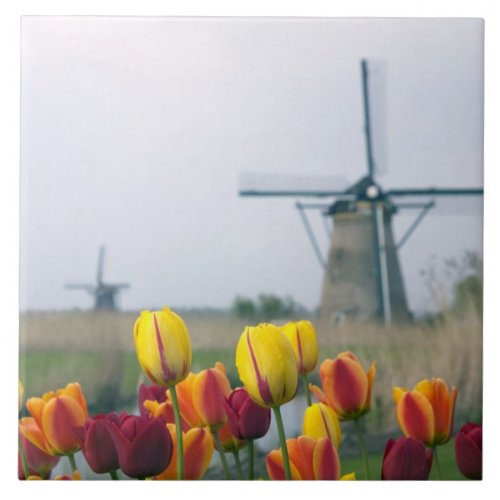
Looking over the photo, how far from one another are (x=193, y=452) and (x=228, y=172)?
1086 mm

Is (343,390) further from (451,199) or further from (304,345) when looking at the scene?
(451,199)

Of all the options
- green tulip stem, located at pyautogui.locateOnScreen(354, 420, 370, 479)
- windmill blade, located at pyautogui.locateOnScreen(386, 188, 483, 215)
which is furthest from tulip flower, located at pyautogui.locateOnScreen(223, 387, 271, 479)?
windmill blade, located at pyautogui.locateOnScreen(386, 188, 483, 215)

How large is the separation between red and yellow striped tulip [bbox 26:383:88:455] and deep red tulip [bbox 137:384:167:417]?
0.70ft

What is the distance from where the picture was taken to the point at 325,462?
368 centimetres

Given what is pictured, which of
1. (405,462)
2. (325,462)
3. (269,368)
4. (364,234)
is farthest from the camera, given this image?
(364,234)

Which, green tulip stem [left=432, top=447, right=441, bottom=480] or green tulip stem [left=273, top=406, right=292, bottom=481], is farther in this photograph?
green tulip stem [left=432, top=447, right=441, bottom=480]

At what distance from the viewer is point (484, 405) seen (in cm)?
389

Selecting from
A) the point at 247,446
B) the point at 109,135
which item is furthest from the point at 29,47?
the point at 247,446

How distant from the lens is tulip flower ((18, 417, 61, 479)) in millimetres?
3797

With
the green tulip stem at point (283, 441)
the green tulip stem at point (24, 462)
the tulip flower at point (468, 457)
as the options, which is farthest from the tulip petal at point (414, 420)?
the green tulip stem at point (24, 462)

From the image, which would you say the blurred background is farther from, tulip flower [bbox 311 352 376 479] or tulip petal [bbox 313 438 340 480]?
tulip petal [bbox 313 438 340 480]

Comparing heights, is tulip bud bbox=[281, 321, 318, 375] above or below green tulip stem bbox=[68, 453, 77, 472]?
above

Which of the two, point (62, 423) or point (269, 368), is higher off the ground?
point (269, 368)

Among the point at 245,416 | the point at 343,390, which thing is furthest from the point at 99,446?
the point at 343,390
